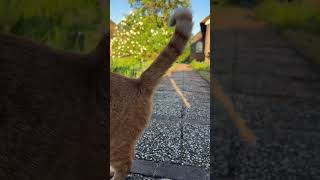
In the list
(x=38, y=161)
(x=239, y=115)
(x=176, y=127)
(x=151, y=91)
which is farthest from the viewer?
(x=176, y=127)

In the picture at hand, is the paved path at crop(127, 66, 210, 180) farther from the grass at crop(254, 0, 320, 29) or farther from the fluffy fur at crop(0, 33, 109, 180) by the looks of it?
the fluffy fur at crop(0, 33, 109, 180)

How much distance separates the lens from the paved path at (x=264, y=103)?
2.03ft

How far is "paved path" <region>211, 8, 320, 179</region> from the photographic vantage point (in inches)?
24.4

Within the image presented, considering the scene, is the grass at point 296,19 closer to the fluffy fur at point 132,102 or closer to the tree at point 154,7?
the fluffy fur at point 132,102

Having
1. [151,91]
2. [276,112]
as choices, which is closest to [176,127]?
[151,91]

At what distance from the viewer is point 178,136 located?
1863mm

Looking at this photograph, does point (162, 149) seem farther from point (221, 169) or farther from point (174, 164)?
point (221, 169)

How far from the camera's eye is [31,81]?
37cm

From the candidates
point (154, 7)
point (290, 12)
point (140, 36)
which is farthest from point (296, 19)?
point (140, 36)

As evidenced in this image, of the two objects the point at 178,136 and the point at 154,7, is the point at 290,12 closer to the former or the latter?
the point at 178,136

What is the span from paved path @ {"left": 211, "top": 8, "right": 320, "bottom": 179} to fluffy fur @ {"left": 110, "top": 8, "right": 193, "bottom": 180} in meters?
0.51

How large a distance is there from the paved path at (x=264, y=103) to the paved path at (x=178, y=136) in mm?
513

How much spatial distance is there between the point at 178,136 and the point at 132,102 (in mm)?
717

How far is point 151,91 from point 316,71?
747 mm
